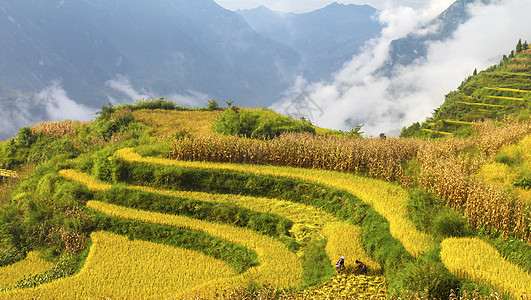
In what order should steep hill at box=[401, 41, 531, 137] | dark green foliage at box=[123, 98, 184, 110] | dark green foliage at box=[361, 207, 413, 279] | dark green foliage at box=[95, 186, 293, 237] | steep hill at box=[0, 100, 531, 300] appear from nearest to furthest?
steep hill at box=[0, 100, 531, 300] < dark green foliage at box=[361, 207, 413, 279] < dark green foliage at box=[95, 186, 293, 237] < dark green foliage at box=[123, 98, 184, 110] < steep hill at box=[401, 41, 531, 137]

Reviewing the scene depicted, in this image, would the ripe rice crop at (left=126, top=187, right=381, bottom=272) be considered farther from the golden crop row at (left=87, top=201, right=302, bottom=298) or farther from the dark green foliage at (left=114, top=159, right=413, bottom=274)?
the golden crop row at (left=87, top=201, right=302, bottom=298)

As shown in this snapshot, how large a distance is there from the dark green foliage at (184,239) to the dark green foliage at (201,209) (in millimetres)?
1242

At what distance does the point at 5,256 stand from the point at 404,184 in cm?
1604

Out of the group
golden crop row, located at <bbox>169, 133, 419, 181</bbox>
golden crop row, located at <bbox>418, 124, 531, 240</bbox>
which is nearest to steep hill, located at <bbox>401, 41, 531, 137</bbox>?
golden crop row, located at <bbox>418, 124, 531, 240</bbox>

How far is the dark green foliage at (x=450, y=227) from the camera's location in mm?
10969

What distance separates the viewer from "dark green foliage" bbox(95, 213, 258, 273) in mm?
12452

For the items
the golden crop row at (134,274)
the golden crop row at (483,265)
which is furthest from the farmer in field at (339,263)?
the golden crop row at (134,274)

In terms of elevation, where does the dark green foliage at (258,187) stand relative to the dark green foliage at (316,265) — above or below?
above

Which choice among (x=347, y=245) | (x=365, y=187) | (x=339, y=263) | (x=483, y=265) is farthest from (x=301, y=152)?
(x=483, y=265)

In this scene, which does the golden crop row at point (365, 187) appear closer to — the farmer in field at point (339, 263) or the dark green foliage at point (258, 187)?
the dark green foliage at point (258, 187)

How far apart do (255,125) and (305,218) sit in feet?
37.2

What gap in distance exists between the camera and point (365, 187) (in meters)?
15.2

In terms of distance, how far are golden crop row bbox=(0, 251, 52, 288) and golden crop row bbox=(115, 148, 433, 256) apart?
6.24 metres

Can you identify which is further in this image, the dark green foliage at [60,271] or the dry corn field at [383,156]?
the dry corn field at [383,156]
